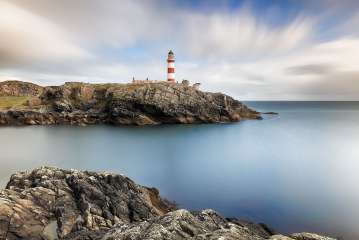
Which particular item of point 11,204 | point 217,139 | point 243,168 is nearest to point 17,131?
point 217,139

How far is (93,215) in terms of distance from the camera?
17641 mm

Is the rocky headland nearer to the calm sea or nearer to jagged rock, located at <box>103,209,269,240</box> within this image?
the calm sea

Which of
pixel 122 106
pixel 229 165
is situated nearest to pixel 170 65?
pixel 122 106

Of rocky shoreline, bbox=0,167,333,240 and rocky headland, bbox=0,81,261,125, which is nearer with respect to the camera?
rocky shoreline, bbox=0,167,333,240

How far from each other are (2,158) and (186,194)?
30578 millimetres

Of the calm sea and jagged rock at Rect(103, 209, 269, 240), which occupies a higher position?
jagged rock at Rect(103, 209, 269, 240)

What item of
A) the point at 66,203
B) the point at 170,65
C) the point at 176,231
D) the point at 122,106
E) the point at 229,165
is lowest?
the point at 229,165

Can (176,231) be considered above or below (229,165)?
above

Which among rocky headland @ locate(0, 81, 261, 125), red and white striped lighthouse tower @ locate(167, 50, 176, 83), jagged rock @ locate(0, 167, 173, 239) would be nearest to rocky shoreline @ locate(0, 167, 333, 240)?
jagged rock @ locate(0, 167, 173, 239)

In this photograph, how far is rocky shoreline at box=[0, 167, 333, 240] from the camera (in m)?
10.7

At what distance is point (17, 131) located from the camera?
7700cm

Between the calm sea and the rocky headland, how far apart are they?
1619 cm

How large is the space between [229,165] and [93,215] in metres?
28.2

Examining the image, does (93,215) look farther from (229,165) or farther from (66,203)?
(229,165)
